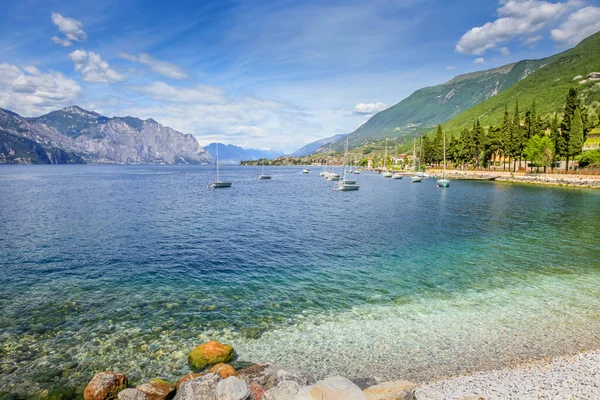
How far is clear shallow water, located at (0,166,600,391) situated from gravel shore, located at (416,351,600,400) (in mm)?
1319

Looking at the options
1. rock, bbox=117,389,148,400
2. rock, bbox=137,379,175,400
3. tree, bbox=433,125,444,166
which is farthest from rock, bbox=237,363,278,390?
tree, bbox=433,125,444,166

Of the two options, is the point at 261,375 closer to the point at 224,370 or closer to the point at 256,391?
the point at 256,391

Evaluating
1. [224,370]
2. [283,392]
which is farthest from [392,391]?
[224,370]

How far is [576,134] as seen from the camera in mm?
111062

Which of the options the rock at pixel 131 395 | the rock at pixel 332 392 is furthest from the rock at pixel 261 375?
the rock at pixel 131 395

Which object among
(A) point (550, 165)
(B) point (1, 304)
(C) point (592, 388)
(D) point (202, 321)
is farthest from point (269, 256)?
(A) point (550, 165)

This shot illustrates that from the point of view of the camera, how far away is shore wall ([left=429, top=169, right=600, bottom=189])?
101938mm

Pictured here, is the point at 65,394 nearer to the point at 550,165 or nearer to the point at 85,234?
the point at 85,234

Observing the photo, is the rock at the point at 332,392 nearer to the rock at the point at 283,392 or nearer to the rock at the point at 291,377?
the rock at the point at 283,392

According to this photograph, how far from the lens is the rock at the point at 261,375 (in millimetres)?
13227

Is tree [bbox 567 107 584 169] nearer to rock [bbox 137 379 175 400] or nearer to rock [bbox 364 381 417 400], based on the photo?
rock [bbox 364 381 417 400]

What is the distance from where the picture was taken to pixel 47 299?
22.0 meters

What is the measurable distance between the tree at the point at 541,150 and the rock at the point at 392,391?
139 meters

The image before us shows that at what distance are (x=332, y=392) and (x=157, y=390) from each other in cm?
703
